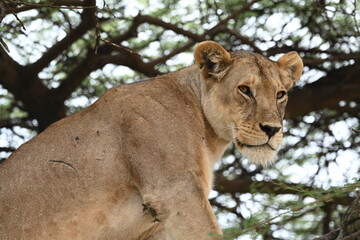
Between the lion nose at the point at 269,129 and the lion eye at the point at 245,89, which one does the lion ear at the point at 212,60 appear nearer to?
the lion eye at the point at 245,89

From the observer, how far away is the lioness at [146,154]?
527 centimetres

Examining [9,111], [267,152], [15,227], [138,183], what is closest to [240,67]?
[267,152]

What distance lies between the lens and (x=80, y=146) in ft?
18.3

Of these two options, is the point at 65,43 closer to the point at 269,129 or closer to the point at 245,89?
the point at 245,89

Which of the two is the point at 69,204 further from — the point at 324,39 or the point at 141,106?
the point at 324,39

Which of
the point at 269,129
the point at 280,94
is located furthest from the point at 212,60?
the point at 269,129

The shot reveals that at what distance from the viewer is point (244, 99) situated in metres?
5.78

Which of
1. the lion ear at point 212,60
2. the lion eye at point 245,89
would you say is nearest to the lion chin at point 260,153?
the lion eye at point 245,89

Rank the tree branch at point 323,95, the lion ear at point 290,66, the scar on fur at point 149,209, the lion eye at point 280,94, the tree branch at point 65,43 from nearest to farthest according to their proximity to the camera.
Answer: the scar on fur at point 149,209 → the lion eye at point 280,94 → the lion ear at point 290,66 → the tree branch at point 65,43 → the tree branch at point 323,95

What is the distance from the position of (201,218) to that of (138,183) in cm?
54

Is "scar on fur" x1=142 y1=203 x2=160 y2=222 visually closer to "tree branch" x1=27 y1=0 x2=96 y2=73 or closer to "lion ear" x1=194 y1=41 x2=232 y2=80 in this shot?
"lion ear" x1=194 y1=41 x2=232 y2=80

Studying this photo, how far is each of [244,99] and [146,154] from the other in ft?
3.12

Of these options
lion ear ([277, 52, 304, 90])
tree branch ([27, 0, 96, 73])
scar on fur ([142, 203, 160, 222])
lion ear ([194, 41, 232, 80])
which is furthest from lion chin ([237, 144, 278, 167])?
tree branch ([27, 0, 96, 73])

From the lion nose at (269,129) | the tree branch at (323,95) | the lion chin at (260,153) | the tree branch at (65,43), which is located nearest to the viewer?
the lion nose at (269,129)
